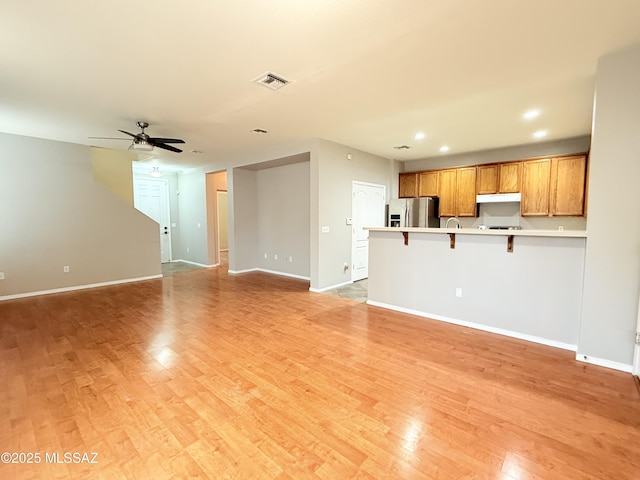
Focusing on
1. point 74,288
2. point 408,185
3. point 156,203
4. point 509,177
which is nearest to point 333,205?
point 408,185

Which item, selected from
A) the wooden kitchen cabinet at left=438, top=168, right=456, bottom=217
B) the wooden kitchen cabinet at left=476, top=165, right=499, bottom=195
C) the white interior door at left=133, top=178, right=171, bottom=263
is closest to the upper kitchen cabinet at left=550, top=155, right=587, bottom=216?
the wooden kitchen cabinet at left=476, top=165, right=499, bottom=195

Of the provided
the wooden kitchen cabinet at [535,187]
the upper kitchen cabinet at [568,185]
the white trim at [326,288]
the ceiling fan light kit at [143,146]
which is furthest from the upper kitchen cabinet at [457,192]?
the ceiling fan light kit at [143,146]

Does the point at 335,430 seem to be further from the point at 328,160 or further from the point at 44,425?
the point at 328,160

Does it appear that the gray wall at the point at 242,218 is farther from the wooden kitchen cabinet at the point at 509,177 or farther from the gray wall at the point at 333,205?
the wooden kitchen cabinet at the point at 509,177

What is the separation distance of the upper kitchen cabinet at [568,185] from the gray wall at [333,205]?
11.1ft

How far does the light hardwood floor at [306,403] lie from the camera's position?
1.55 meters

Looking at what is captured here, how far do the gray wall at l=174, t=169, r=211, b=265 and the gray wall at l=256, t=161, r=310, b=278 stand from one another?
5.50ft

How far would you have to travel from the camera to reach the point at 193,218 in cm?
805

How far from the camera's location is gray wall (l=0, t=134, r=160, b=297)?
4.77m

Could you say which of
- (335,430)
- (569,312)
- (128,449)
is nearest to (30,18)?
(128,449)

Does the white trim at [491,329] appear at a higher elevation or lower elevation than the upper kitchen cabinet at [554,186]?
lower

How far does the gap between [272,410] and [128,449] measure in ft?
2.76

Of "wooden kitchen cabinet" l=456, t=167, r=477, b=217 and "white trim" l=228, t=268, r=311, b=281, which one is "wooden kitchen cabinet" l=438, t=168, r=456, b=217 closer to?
"wooden kitchen cabinet" l=456, t=167, r=477, b=217

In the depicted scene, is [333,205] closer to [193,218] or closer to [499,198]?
[499,198]
